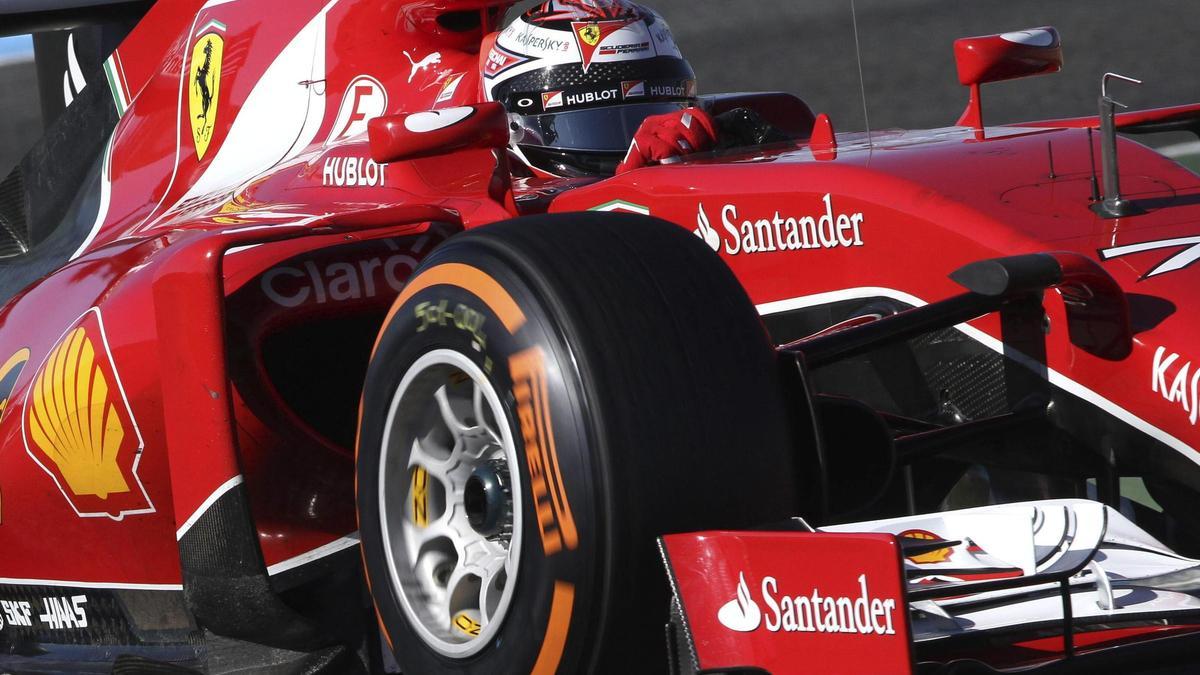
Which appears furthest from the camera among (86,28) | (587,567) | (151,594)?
(86,28)

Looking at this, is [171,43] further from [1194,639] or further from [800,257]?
[1194,639]

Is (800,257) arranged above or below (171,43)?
below

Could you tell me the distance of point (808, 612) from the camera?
2.03m

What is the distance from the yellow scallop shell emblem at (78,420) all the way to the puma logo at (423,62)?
1.28 m

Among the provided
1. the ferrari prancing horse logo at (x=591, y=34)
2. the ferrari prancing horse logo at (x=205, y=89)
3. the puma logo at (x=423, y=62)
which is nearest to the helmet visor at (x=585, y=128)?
the ferrari prancing horse logo at (x=591, y=34)

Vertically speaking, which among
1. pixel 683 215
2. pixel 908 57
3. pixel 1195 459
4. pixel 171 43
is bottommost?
pixel 908 57

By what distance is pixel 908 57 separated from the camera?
10078 mm

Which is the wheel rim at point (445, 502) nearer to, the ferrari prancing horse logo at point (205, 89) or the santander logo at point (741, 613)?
the santander logo at point (741, 613)

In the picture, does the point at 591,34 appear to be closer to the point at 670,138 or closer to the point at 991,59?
Answer: the point at 670,138

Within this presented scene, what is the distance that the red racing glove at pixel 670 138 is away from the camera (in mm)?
3467

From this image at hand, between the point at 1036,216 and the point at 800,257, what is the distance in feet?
1.39

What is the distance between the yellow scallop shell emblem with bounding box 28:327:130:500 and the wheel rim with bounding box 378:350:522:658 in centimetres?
101

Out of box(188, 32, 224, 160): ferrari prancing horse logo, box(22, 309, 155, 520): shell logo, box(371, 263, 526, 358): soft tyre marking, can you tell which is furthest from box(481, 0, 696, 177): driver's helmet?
box(371, 263, 526, 358): soft tyre marking

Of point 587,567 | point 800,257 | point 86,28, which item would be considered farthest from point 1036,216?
point 86,28
